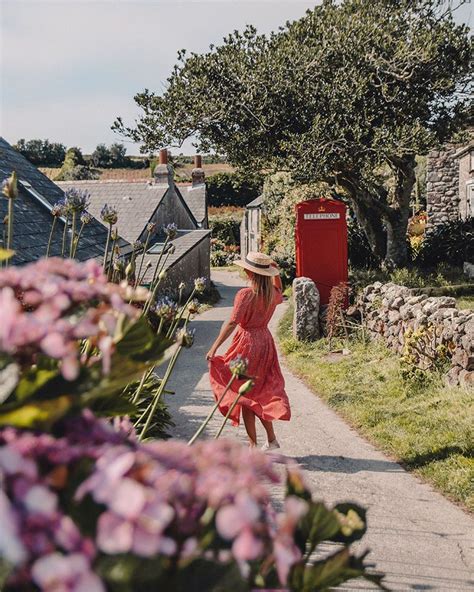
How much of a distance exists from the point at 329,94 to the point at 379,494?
9718 mm

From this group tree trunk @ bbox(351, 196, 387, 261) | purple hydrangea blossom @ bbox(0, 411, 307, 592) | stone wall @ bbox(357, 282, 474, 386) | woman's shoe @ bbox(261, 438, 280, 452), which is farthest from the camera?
tree trunk @ bbox(351, 196, 387, 261)

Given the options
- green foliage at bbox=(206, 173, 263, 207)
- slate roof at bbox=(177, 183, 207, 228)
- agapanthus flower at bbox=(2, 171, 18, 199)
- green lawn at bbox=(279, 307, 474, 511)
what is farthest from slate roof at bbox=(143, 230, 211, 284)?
green foliage at bbox=(206, 173, 263, 207)

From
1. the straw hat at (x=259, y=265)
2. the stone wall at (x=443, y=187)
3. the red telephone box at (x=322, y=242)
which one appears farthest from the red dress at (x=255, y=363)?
the stone wall at (x=443, y=187)

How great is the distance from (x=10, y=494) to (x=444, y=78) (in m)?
14.1

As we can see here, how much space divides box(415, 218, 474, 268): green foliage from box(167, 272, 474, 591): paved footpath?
8810 millimetres

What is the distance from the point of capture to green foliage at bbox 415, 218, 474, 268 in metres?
16.1

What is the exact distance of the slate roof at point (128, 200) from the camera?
19.6 m

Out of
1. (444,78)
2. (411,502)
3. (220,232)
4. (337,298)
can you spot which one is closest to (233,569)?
(411,502)

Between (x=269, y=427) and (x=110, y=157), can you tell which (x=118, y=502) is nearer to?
(x=269, y=427)

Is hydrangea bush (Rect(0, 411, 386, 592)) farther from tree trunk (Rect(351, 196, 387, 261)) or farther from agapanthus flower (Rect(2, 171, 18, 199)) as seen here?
tree trunk (Rect(351, 196, 387, 261))

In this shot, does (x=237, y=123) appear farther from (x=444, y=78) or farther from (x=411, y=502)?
(x=411, y=502)

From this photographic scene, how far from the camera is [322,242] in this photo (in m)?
11.7

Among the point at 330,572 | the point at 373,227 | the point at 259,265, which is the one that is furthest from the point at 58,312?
the point at 373,227

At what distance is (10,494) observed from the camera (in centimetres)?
66
